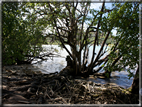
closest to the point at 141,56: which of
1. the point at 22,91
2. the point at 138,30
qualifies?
the point at 138,30

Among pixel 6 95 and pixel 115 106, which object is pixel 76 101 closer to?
pixel 115 106

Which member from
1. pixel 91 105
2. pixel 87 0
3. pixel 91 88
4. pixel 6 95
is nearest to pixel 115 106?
pixel 91 105

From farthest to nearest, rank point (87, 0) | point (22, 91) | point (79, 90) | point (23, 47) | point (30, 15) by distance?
point (30, 15) < point (87, 0) < point (23, 47) < point (79, 90) < point (22, 91)

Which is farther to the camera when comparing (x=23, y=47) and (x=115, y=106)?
(x=23, y=47)

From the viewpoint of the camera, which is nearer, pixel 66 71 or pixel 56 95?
pixel 56 95

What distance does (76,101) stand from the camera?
15.2ft

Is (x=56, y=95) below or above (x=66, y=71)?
below

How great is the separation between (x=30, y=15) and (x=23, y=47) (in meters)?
3.39

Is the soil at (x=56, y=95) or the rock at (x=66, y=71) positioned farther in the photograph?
the rock at (x=66, y=71)

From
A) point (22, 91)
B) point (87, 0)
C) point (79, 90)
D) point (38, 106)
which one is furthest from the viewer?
point (87, 0)

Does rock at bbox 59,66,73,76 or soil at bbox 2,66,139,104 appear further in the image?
rock at bbox 59,66,73,76

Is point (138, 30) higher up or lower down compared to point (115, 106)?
higher up

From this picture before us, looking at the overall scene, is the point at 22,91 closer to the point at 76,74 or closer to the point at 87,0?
the point at 76,74

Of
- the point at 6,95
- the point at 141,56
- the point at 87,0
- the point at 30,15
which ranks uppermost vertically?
the point at 87,0
